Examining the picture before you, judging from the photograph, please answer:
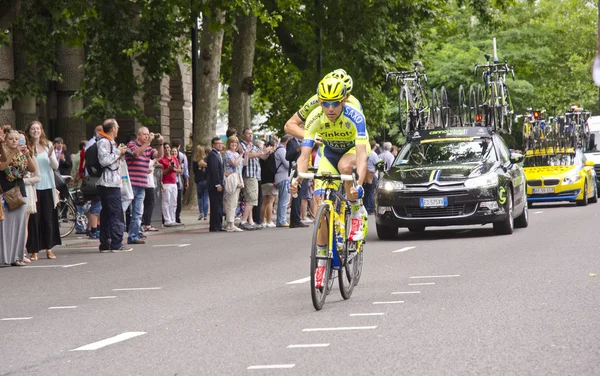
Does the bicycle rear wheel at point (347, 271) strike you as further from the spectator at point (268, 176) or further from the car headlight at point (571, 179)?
the car headlight at point (571, 179)

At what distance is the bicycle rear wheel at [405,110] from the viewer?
2425cm

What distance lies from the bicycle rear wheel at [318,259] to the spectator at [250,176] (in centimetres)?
1318

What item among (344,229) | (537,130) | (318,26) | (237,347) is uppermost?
(318,26)

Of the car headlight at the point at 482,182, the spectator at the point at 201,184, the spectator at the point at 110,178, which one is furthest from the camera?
the spectator at the point at 201,184

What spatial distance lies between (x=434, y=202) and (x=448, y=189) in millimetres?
276

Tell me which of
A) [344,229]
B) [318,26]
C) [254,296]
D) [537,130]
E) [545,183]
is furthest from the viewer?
[318,26]

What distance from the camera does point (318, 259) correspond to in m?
9.62

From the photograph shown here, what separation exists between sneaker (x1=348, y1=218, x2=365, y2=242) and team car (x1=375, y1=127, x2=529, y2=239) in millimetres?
7324

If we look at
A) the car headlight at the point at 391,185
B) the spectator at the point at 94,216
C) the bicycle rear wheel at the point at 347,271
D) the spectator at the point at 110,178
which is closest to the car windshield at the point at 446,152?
the car headlight at the point at 391,185

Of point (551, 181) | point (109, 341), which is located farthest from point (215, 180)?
point (109, 341)

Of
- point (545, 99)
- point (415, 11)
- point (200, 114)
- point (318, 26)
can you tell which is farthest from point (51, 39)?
point (545, 99)

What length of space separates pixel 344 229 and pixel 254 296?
1.23 m

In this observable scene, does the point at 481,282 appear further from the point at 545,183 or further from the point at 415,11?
the point at 415,11

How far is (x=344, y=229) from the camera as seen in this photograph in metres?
10.2
